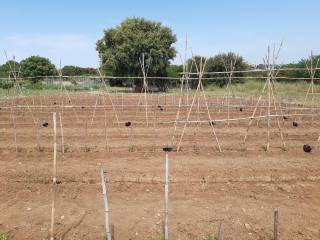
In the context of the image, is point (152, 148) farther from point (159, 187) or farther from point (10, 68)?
point (10, 68)

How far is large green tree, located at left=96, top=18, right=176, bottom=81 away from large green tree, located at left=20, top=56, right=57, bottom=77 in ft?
55.9

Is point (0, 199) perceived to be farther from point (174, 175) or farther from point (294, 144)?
point (294, 144)

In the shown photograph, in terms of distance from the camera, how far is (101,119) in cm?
1299

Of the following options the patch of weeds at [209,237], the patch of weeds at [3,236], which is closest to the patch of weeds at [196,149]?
the patch of weeds at [209,237]

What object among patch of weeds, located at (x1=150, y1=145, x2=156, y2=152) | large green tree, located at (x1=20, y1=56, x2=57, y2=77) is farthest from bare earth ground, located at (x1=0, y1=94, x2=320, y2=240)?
large green tree, located at (x1=20, y1=56, x2=57, y2=77)

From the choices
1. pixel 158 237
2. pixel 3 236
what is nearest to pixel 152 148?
pixel 158 237

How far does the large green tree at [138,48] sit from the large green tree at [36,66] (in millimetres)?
17043

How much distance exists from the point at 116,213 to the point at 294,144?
A: 17.4ft

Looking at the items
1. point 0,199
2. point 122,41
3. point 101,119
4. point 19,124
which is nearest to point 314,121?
point 101,119

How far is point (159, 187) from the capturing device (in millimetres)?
5723

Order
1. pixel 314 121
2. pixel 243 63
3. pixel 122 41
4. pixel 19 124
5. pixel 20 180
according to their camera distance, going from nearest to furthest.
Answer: pixel 20 180 → pixel 19 124 → pixel 314 121 → pixel 122 41 → pixel 243 63

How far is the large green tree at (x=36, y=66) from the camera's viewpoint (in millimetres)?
47438

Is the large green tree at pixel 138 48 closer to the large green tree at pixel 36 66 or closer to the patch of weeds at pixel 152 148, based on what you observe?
the large green tree at pixel 36 66

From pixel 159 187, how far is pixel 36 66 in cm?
4533
